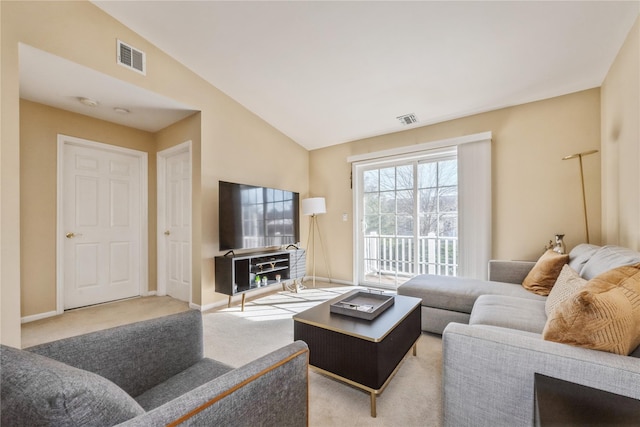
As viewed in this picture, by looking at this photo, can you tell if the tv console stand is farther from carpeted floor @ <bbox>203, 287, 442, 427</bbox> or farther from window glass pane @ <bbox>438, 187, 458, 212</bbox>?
window glass pane @ <bbox>438, 187, 458, 212</bbox>

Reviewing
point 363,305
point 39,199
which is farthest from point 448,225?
point 39,199

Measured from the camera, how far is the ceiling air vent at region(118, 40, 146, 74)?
8.33 ft

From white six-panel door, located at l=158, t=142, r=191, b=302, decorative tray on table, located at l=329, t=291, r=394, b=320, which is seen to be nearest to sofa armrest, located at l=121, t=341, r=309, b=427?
decorative tray on table, located at l=329, t=291, r=394, b=320

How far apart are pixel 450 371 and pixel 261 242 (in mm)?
2849

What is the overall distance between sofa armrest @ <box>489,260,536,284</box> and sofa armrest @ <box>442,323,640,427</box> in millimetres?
1929

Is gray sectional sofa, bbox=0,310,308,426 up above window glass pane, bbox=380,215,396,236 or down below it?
below

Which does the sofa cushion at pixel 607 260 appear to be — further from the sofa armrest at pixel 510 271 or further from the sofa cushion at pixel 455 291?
the sofa armrest at pixel 510 271

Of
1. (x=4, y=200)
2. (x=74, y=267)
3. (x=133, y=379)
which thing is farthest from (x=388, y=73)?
(x=74, y=267)

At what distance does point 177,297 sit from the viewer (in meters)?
3.68

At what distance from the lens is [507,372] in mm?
1072

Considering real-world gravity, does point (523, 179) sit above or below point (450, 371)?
above

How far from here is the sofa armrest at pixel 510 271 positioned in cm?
266

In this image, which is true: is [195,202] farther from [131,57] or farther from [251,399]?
[251,399]

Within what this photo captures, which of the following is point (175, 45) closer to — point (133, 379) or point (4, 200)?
point (4, 200)
